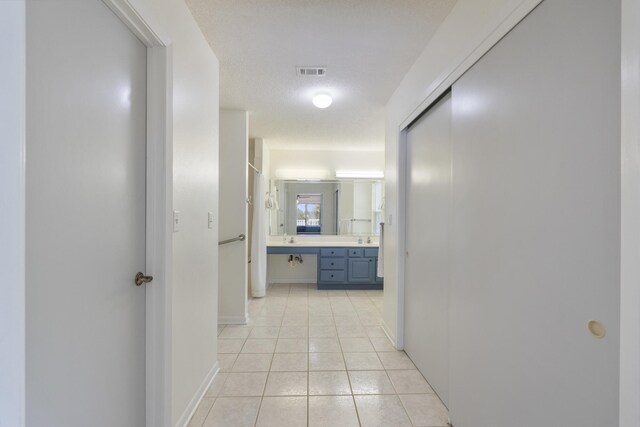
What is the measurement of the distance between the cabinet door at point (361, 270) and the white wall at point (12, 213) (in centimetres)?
412

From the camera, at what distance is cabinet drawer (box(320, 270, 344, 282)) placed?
14.7 ft

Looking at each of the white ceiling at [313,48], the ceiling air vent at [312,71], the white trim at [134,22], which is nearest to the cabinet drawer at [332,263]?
the white ceiling at [313,48]

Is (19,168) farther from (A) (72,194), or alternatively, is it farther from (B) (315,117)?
(B) (315,117)

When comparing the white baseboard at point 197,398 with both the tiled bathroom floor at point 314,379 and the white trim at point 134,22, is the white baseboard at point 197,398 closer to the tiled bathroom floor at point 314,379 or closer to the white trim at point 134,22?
the tiled bathroom floor at point 314,379

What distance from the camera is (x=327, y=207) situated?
4.93m

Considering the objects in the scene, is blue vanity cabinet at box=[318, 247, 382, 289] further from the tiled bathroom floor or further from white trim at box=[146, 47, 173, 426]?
white trim at box=[146, 47, 173, 426]

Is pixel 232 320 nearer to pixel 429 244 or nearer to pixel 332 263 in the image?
pixel 332 263

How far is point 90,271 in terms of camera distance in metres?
0.98

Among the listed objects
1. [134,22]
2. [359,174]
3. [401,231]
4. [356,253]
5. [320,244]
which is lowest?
[356,253]

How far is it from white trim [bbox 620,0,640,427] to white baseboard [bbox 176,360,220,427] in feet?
5.95

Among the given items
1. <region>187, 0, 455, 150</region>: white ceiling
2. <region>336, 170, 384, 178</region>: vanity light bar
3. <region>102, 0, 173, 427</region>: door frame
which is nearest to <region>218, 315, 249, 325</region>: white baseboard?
<region>102, 0, 173, 427</region>: door frame

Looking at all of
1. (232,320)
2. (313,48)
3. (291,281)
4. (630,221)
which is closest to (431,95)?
(313,48)

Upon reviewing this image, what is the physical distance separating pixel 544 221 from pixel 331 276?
3688mm

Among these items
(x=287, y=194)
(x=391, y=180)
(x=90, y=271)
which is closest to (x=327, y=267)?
(x=287, y=194)
